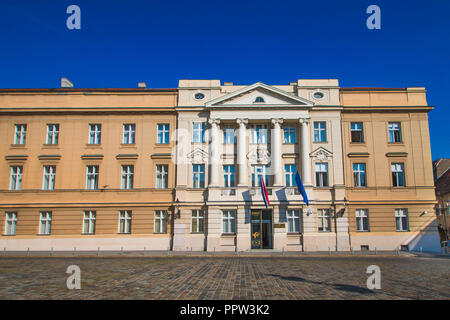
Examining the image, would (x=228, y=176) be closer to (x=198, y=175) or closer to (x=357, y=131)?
(x=198, y=175)

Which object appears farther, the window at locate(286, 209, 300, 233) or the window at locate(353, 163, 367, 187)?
the window at locate(353, 163, 367, 187)

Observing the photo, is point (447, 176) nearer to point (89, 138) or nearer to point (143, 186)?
point (143, 186)

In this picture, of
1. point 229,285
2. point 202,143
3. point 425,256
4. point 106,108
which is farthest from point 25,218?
point 425,256

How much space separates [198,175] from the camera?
29.8m

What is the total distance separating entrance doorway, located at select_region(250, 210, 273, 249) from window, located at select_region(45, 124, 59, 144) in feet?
63.8

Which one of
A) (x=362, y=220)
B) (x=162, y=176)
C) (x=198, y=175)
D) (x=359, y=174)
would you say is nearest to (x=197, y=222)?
(x=198, y=175)

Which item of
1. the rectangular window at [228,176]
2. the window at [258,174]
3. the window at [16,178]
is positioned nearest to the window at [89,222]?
the window at [16,178]

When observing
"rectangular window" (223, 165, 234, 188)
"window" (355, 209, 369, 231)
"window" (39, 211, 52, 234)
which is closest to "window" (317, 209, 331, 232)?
"window" (355, 209, 369, 231)

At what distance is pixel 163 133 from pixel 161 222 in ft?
26.7

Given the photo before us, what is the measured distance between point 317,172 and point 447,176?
38143 millimetres

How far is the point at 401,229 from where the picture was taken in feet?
95.4

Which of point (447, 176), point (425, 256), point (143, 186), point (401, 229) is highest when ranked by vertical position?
point (447, 176)

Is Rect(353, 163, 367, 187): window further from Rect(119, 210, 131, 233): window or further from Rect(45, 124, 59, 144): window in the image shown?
Rect(45, 124, 59, 144): window

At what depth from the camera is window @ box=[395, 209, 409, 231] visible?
2913 centimetres
